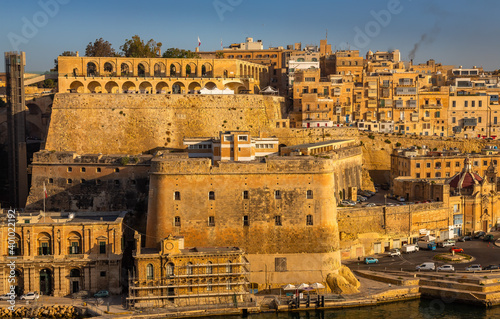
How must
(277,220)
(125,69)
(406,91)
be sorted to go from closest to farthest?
(277,220) < (125,69) < (406,91)

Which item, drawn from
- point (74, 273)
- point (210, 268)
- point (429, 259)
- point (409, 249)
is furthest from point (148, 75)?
point (210, 268)

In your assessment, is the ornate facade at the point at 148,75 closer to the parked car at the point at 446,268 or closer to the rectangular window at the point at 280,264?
the rectangular window at the point at 280,264

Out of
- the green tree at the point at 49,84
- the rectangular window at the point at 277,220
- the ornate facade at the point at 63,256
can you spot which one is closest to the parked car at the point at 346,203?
the rectangular window at the point at 277,220

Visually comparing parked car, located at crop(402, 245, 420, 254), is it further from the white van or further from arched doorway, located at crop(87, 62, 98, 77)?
arched doorway, located at crop(87, 62, 98, 77)

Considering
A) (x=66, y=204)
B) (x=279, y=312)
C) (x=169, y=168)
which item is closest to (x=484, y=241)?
(x=279, y=312)

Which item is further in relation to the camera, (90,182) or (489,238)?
(489,238)

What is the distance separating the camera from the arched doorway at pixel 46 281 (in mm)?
42469

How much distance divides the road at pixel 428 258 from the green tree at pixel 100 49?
131ft

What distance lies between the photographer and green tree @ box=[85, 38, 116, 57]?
7938cm

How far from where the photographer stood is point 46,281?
42594 millimetres

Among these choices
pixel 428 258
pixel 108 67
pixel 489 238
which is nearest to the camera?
pixel 428 258

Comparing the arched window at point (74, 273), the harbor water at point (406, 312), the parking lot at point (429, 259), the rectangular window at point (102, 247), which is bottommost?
the harbor water at point (406, 312)

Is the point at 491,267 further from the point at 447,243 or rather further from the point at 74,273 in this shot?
the point at 74,273

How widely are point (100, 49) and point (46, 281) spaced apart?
41.3 meters
